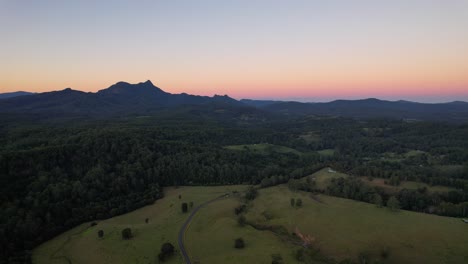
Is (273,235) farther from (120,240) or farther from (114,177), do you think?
(114,177)

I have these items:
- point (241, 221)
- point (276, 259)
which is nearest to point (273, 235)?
point (241, 221)

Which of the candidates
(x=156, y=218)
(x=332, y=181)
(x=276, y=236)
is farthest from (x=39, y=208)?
(x=332, y=181)

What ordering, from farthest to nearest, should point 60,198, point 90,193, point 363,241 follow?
A: point 90,193 < point 60,198 < point 363,241

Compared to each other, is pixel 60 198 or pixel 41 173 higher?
pixel 41 173

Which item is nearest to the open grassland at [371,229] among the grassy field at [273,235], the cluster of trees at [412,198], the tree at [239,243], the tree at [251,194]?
the grassy field at [273,235]

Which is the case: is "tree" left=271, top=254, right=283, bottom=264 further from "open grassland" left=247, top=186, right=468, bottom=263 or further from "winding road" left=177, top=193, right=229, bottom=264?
"winding road" left=177, top=193, right=229, bottom=264

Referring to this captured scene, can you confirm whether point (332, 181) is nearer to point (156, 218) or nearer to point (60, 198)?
point (156, 218)
